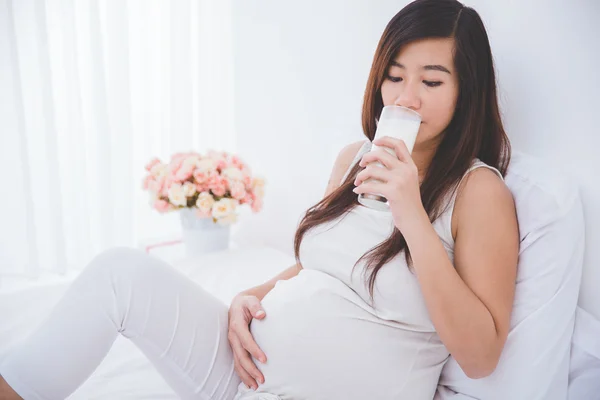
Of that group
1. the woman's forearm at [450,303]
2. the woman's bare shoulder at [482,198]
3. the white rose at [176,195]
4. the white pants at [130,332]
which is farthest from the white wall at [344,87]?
the white pants at [130,332]

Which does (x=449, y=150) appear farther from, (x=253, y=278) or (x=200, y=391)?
(x=253, y=278)

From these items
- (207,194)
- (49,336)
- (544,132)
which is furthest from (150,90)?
(544,132)

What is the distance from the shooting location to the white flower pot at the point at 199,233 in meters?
2.12

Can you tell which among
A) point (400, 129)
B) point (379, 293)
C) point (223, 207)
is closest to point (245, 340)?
point (379, 293)

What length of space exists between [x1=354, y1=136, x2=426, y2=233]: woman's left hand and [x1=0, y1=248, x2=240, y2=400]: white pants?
0.54 meters

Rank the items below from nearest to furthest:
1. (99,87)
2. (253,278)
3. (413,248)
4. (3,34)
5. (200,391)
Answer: (413,248)
(200,391)
(253,278)
(3,34)
(99,87)

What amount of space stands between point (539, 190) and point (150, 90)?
2251mm

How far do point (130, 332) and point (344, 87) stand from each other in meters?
1.21

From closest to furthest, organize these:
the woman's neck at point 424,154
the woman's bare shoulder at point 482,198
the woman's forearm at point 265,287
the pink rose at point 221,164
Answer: the woman's bare shoulder at point 482,198, the woman's neck at point 424,154, the woman's forearm at point 265,287, the pink rose at point 221,164

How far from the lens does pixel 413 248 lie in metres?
0.90

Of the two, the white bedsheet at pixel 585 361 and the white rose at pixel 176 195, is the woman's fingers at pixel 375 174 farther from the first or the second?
the white rose at pixel 176 195

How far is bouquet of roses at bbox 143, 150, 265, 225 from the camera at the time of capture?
2020 millimetres

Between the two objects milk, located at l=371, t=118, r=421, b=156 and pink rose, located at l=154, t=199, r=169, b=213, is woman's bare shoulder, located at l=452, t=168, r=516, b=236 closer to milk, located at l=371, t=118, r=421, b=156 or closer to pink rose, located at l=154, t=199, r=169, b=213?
milk, located at l=371, t=118, r=421, b=156

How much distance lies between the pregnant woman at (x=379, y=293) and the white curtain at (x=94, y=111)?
165 centimetres
